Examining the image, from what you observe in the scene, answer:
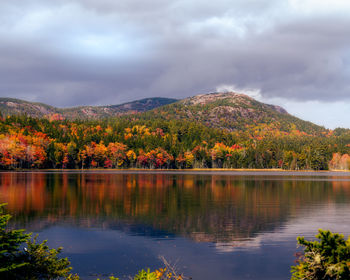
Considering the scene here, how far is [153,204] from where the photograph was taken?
178 feet

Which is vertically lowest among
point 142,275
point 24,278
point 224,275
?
point 224,275

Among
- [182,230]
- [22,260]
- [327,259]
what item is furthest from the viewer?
[182,230]

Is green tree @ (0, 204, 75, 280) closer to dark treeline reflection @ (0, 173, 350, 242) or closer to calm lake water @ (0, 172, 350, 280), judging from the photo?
calm lake water @ (0, 172, 350, 280)

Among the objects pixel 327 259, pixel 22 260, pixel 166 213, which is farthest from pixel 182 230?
pixel 327 259

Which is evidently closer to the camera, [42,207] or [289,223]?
[289,223]

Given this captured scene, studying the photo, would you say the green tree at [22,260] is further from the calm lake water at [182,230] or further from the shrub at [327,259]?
the shrub at [327,259]

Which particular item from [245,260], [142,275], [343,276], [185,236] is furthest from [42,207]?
[343,276]

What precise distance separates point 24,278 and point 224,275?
1289 centimetres

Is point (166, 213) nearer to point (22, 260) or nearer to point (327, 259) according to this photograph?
point (22, 260)

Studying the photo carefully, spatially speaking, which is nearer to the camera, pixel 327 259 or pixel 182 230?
pixel 327 259

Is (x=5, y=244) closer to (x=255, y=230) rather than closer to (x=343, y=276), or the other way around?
(x=343, y=276)

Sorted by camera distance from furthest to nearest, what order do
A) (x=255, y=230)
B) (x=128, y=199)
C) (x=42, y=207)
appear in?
1. (x=128, y=199)
2. (x=42, y=207)
3. (x=255, y=230)

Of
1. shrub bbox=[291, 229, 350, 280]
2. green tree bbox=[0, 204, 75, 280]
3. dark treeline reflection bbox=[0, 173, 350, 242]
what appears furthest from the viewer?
dark treeline reflection bbox=[0, 173, 350, 242]

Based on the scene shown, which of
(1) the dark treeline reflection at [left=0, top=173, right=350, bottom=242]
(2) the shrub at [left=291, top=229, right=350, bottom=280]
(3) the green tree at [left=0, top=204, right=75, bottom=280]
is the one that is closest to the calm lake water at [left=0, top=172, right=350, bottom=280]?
(1) the dark treeline reflection at [left=0, top=173, right=350, bottom=242]
